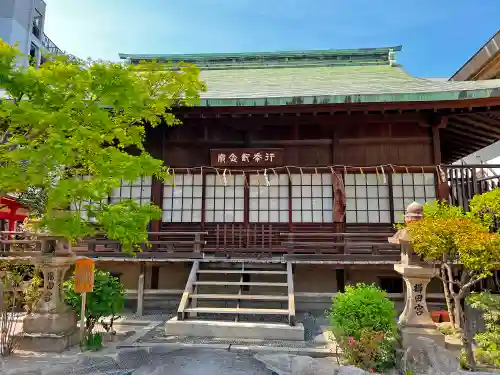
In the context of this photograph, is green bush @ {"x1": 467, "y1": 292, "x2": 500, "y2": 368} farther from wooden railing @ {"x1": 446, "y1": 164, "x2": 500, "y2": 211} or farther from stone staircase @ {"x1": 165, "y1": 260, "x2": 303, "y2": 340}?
wooden railing @ {"x1": 446, "y1": 164, "x2": 500, "y2": 211}

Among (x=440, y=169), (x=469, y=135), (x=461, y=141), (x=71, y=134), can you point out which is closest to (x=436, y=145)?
(x=440, y=169)

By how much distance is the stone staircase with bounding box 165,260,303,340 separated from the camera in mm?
7668

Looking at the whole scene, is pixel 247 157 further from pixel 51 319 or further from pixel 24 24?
pixel 24 24

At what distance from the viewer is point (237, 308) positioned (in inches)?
333

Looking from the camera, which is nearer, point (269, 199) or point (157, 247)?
point (157, 247)

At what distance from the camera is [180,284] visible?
11.4 metres

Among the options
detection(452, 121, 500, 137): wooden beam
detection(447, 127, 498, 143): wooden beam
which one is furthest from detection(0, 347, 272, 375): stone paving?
detection(447, 127, 498, 143): wooden beam

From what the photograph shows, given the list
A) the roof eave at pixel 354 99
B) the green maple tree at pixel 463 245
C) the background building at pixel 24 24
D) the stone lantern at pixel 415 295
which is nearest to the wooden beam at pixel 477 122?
the roof eave at pixel 354 99

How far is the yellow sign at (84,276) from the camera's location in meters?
6.93

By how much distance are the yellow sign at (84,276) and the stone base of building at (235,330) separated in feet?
6.57

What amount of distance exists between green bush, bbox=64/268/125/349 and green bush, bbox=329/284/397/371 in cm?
463

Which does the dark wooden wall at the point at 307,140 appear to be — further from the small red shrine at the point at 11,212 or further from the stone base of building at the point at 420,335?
the small red shrine at the point at 11,212

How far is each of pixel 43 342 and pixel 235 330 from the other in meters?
3.91

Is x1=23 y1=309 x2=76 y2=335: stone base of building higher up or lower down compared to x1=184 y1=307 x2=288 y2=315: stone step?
lower down
